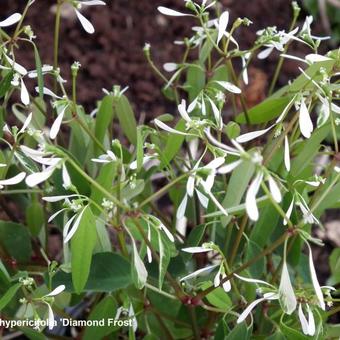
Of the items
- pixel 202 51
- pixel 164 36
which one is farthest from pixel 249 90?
pixel 202 51

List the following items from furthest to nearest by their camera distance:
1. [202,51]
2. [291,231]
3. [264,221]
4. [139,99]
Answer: [139,99], [202,51], [264,221], [291,231]

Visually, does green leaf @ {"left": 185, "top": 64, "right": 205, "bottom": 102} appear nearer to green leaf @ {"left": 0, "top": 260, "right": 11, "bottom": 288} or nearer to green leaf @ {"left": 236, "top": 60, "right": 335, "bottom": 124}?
green leaf @ {"left": 236, "top": 60, "right": 335, "bottom": 124}

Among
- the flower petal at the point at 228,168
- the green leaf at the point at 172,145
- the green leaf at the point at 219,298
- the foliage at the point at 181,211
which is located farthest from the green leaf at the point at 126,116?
the flower petal at the point at 228,168

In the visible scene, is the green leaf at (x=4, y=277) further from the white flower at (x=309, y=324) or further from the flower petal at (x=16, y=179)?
the white flower at (x=309, y=324)

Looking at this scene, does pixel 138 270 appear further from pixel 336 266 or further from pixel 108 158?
pixel 336 266

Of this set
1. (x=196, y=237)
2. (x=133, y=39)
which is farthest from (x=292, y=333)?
(x=133, y=39)

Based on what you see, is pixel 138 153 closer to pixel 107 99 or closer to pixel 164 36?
pixel 107 99

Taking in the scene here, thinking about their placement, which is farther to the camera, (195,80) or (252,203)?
(195,80)
